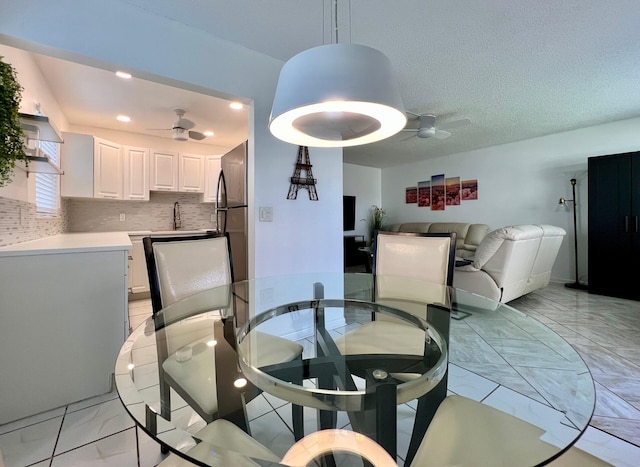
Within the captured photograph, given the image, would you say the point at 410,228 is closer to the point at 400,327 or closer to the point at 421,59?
the point at 421,59

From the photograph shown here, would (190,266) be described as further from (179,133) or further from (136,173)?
(136,173)

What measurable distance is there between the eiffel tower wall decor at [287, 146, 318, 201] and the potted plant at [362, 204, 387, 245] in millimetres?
4696

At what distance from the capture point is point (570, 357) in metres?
1.09

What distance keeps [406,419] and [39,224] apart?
10.8ft

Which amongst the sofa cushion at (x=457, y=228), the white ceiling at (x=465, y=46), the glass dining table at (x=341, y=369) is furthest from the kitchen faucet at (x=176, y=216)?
the sofa cushion at (x=457, y=228)

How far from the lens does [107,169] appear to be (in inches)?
141

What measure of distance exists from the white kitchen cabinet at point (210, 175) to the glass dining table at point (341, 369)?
9.08ft

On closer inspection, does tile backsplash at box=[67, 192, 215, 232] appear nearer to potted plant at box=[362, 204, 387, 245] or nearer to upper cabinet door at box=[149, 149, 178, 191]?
upper cabinet door at box=[149, 149, 178, 191]

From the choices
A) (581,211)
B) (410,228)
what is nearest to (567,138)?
(581,211)

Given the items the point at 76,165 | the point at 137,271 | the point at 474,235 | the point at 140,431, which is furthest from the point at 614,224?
the point at 76,165

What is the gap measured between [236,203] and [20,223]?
60.8 inches

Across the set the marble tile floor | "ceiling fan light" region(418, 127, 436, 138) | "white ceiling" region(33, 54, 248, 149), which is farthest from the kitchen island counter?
"ceiling fan light" region(418, 127, 436, 138)

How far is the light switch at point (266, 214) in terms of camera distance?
2365 mm

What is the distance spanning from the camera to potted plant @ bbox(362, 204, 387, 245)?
714 cm
